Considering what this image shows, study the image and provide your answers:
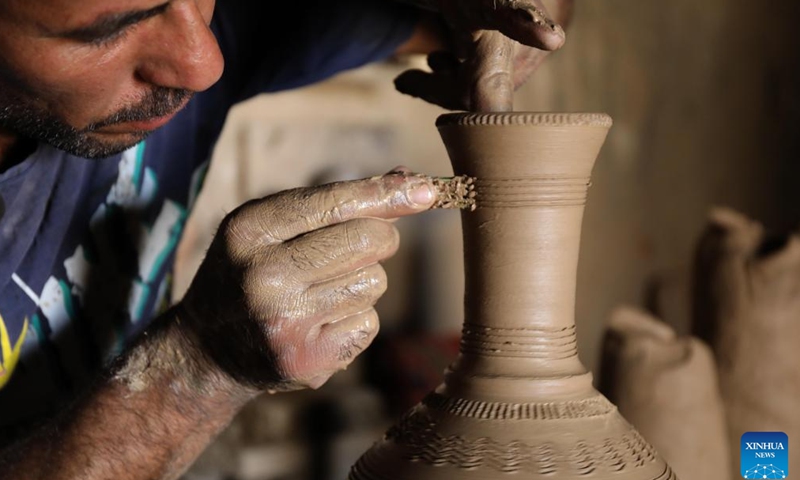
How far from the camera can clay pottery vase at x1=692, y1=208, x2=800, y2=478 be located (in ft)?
A: 5.53

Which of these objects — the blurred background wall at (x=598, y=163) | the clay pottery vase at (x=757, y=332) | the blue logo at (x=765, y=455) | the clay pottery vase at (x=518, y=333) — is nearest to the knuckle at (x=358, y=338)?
the clay pottery vase at (x=518, y=333)

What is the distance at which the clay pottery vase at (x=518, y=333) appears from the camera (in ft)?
3.39

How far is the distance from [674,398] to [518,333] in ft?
1.80

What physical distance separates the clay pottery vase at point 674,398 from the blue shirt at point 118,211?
719 millimetres

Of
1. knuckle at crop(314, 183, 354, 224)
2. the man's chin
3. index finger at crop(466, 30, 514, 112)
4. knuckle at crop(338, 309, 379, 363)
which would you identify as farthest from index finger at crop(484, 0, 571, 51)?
the man's chin

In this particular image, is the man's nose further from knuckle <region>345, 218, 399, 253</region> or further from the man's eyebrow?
knuckle <region>345, 218, 399, 253</region>

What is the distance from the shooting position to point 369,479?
108cm

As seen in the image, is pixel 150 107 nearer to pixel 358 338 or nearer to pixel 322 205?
pixel 322 205

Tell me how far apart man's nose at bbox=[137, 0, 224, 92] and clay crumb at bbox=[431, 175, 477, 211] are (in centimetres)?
31

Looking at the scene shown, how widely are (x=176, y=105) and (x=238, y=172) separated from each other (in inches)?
74.3

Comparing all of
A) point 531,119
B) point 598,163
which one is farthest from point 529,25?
point 598,163

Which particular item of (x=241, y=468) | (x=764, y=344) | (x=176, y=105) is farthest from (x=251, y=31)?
(x=241, y=468)

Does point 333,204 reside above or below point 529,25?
below

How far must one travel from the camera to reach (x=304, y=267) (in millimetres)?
1005
